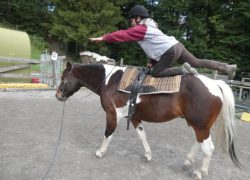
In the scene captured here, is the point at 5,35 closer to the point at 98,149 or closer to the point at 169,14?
the point at 98,149

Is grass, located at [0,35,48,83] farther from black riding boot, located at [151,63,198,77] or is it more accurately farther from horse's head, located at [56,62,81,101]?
black riding boot, located at [151,63,198,77]

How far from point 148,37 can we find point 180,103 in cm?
97

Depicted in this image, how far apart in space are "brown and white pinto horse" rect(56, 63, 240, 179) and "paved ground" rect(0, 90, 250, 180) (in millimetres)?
279

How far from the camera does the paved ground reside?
3.75 meters

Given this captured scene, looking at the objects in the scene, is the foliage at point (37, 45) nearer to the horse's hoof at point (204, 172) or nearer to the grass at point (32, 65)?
the grass at point (32, 65)

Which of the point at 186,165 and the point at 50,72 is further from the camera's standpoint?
the point at 50,72

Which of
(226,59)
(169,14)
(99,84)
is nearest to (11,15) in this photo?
(169,14)

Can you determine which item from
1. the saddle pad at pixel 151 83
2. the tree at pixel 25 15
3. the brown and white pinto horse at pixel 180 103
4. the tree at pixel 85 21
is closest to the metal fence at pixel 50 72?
the brown and white pinto horse at pixel 180 103

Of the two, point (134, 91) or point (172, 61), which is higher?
point (172, 61)

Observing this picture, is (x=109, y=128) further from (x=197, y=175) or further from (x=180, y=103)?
(x=197, y=175)

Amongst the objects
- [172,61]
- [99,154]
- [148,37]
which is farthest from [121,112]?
[148,37]

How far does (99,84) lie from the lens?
438 cm

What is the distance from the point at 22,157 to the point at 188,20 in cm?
2142

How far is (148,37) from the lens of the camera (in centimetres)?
381
